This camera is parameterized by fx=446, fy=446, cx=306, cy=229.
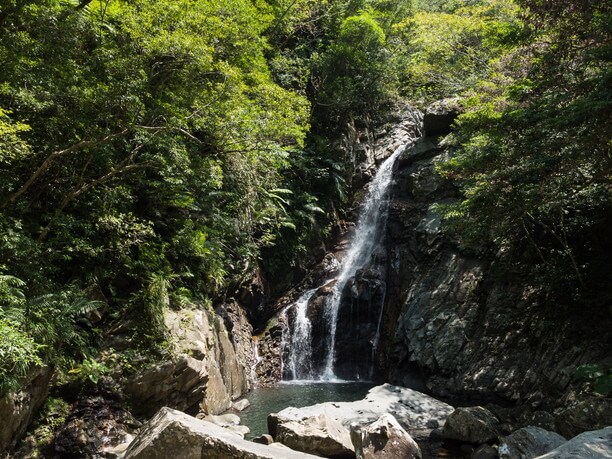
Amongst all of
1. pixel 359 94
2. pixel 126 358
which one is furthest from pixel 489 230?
pixel 359 94

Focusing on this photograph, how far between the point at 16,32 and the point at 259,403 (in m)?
9.88

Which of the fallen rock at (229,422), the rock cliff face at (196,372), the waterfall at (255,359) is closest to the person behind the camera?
the rock cliff face at (196,372)

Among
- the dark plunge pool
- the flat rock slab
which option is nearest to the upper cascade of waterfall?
the dark plunge pool

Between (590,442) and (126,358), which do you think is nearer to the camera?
(590,442)

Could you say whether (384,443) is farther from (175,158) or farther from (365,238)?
(365,238)

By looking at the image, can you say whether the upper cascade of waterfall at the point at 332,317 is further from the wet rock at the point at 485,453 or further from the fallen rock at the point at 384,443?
the fallen rock at the point at 384,443

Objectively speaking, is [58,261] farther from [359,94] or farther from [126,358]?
[359,94]

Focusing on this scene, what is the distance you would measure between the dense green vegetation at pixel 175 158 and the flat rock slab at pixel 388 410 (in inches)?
153

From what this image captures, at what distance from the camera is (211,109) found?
32.9 feet

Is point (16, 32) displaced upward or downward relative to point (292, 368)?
upward

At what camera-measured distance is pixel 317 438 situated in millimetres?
7594

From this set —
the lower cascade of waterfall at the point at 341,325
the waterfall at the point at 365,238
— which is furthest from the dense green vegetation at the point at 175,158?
→ the waterfall at the point at 365,238

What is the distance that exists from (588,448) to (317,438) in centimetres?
421

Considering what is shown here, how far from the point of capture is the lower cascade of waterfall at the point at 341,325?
15.3 metres
